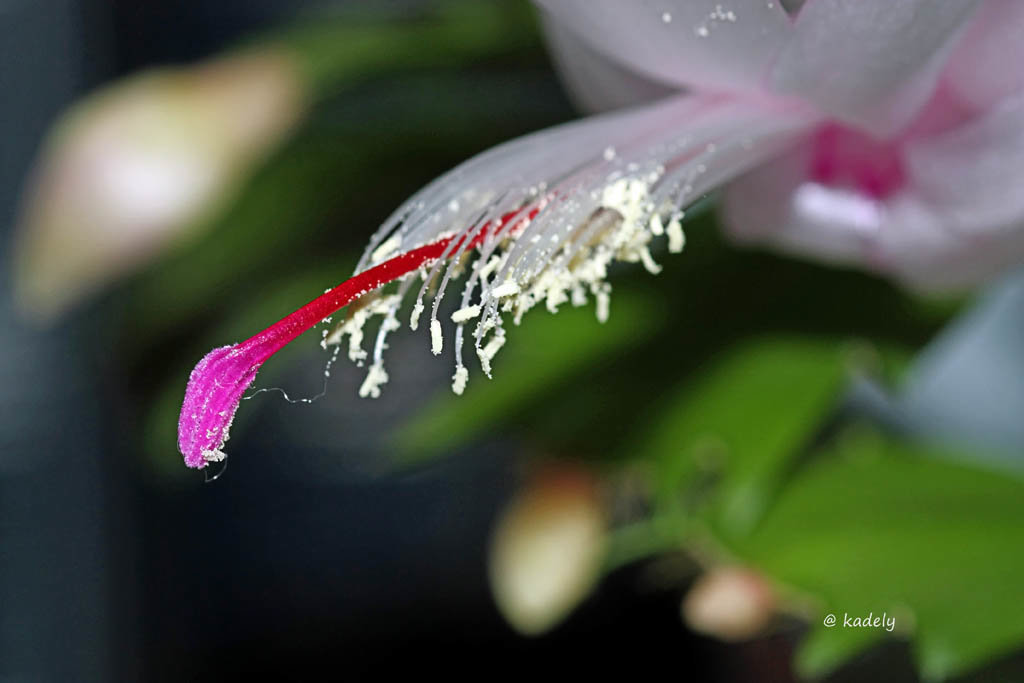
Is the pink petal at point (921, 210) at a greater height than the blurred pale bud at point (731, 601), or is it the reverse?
the pink petal at point (921, 210)

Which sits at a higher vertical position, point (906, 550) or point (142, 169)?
point (142, 169)

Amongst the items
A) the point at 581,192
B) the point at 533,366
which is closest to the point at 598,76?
the point at 581,192

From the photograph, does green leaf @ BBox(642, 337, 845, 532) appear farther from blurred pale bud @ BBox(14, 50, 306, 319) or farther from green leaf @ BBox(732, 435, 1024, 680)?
blurred pale bud @ BBox(14, 50, 306, 319)

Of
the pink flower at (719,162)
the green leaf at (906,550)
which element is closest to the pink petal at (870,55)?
the pink flower at (719,162)

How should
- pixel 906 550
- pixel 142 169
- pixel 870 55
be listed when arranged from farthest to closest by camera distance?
pixel 142 169, pixel 906 550, pixel 870 55

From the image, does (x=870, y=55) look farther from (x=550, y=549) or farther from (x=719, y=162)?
(x=550, y=549)

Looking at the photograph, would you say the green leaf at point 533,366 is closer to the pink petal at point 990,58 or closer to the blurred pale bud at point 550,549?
the blurred pale bud at point 550,549

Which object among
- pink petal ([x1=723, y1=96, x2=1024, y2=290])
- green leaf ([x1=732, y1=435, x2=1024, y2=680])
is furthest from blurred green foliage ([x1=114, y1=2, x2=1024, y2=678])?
pink petal ([x1=723, y1=96, x2=1024, y2=290])
